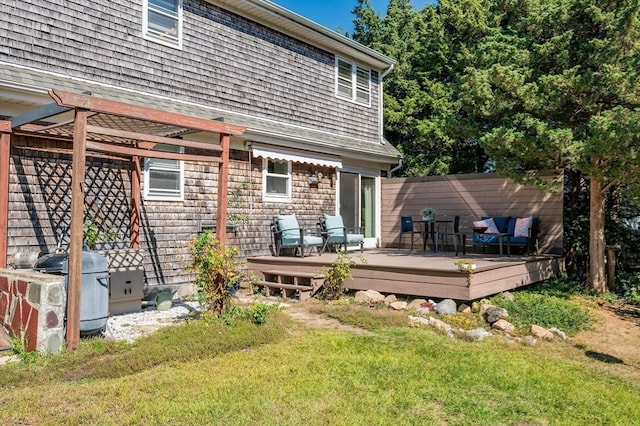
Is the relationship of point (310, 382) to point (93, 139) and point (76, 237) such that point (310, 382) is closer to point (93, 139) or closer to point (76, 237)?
point (76, 237)

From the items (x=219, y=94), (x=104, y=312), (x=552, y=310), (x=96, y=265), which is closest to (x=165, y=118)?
(x=96, y=265)

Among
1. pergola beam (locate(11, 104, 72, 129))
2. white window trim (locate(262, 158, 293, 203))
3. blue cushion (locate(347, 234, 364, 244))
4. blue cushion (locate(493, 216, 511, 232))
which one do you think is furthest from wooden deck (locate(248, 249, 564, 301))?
pergola beam (locate(11, 104, 72, 129))

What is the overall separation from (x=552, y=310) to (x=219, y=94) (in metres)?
6.53

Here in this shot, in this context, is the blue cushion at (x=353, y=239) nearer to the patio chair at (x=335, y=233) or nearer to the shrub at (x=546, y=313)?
the patio chair at (x=335, y=233)

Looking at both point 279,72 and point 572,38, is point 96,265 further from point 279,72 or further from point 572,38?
point 572,38

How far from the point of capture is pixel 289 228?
938cm

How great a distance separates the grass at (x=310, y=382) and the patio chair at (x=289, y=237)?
3852 mm

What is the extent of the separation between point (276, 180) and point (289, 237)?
1325 mm

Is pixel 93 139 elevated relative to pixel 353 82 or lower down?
lower down

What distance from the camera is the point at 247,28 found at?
9609 mm

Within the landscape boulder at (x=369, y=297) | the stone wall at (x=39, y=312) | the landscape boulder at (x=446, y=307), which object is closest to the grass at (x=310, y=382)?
the stone wall at (x=39, y=312)

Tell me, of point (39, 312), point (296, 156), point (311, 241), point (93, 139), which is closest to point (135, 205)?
point (93, 139)

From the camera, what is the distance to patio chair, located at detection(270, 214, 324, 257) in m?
9.18

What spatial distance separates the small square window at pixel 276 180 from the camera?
960 centimetres
